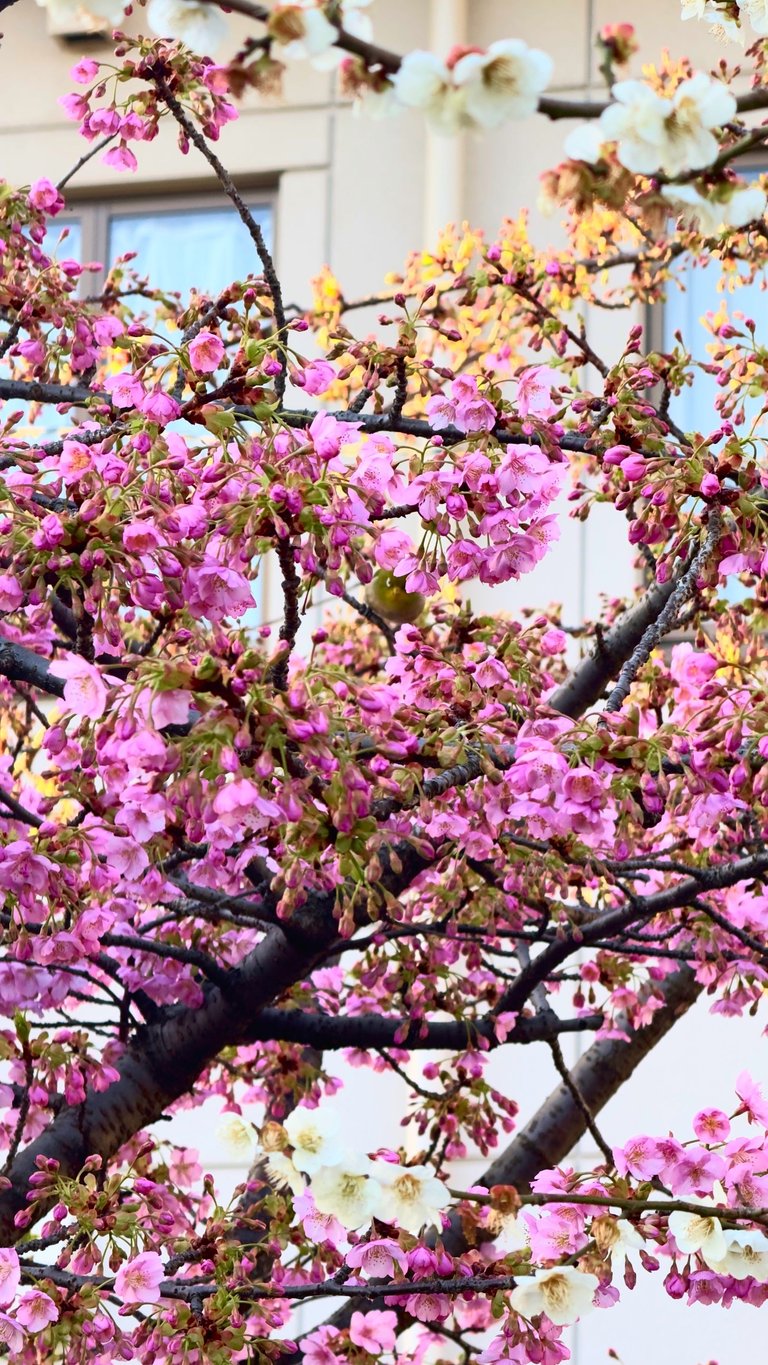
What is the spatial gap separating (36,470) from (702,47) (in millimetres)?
5371

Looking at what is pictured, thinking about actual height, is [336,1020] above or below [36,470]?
below

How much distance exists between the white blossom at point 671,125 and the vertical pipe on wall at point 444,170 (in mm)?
5717

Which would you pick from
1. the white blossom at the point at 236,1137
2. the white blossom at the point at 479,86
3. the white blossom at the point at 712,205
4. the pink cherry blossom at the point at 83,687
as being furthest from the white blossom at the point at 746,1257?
the white blossom at the point at 479,86

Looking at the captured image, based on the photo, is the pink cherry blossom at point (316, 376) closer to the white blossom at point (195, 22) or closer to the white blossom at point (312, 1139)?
the white blossom at point (312, 1139)

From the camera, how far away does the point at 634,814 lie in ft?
8.33

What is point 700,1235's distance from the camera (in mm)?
2705

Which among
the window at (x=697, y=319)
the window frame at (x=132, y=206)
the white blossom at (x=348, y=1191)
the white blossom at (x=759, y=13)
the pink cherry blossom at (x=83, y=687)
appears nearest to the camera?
the white blossom at (x=759, y=13)

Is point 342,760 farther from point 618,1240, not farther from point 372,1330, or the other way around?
point 372,1330

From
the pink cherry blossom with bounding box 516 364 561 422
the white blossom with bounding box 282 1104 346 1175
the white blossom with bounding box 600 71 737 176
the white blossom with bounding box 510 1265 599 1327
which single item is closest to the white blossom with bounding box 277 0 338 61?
the white blossom with bounding box 600 71 737 176

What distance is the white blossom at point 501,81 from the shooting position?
1587mm

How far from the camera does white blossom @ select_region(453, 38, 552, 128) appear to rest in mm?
1587

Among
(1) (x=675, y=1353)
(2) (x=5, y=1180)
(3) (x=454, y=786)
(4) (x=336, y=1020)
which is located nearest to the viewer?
(3) (x=454, y=786)

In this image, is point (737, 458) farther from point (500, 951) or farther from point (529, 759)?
point (500, 951)

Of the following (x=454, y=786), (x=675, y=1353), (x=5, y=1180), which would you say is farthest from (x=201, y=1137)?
(x=454, y=786)
